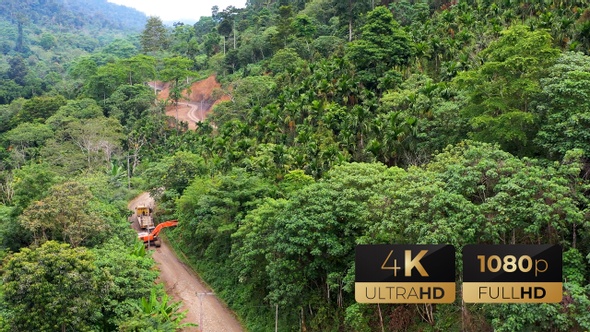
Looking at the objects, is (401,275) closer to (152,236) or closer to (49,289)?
(49,289)

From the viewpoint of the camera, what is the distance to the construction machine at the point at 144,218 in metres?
38.2

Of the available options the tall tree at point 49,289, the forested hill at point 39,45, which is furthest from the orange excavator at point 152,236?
the forested hill at point 39,45

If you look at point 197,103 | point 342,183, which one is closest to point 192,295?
point 342,183

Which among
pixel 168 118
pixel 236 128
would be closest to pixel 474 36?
pixel 236 128

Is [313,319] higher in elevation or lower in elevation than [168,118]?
lower

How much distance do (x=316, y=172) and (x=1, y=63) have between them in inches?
4538

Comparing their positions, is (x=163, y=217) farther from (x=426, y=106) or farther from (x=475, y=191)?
(x=475, y=191)

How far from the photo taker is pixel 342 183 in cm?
2186

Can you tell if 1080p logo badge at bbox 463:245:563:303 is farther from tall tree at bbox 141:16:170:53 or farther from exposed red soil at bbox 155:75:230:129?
tall tree at bbox 141:16:170:53

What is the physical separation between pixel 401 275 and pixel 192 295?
20.6 meters

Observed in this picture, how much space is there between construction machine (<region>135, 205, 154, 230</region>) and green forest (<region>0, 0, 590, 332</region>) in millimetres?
1256

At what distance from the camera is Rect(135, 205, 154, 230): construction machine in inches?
1503

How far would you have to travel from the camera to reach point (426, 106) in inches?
1213

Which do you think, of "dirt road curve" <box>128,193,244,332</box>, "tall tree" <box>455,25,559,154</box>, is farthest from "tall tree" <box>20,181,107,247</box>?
"tall tree" <box>455,25,559,154</box>
